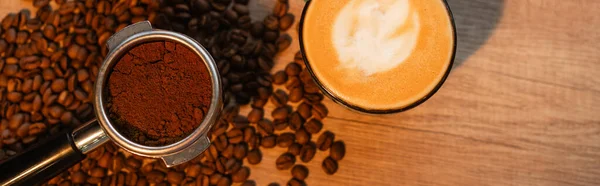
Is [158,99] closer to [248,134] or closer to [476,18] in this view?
[248,134]

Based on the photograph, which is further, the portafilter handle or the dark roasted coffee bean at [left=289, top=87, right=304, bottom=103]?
the dark roasted coffee bean at [left=289, top=87, right=304, bottom=103]

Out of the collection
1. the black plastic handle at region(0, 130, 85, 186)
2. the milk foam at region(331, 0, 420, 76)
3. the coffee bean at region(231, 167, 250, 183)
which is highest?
the milk foam at region(331, 0, 420, 76)

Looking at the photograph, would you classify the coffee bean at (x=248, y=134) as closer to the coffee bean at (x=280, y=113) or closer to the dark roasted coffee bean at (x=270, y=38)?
the coffee bean at (x=280, y=113)

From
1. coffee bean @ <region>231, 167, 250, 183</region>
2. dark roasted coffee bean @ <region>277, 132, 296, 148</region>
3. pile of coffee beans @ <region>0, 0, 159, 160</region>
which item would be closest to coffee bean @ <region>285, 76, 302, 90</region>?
dark roasted coffee bean @ <region>277, 132, 296, 148</region>

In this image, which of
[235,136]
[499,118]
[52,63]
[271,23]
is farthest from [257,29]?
[499,118]

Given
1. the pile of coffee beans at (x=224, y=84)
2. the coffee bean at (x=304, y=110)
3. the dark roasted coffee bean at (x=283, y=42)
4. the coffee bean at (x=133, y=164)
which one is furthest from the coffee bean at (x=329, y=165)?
the coffee bean at (x=133, y=164)

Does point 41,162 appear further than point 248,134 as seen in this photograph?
No

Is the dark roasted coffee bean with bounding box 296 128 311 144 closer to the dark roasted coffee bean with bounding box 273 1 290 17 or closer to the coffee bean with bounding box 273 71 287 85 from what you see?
the coffee bean with bounding box 273 71 287 85
